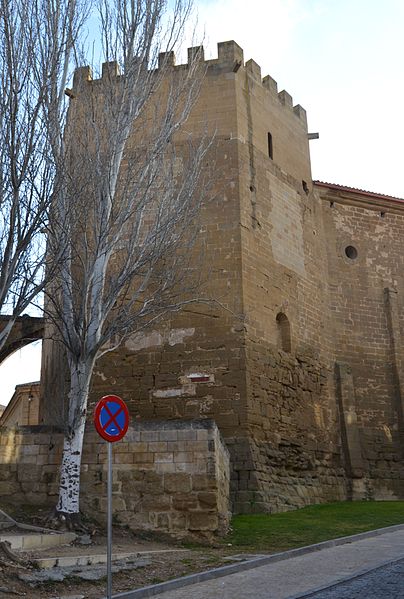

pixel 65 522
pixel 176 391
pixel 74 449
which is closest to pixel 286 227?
pixel 176 391

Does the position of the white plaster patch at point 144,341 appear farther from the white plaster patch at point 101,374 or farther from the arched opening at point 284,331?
the arched opening at point 284,331

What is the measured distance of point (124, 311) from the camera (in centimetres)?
1073

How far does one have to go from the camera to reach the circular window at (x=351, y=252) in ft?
62.0

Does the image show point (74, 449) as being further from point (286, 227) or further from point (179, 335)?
point (286, 227)

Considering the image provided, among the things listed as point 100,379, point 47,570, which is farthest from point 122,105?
point 47,570

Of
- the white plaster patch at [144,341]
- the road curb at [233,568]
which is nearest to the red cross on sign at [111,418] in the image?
the road curb at [233,568]

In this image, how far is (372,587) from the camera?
5.95m

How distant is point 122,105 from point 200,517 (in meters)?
6.50

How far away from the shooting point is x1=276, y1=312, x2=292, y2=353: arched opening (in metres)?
15.4

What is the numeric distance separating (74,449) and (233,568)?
348 centimetres

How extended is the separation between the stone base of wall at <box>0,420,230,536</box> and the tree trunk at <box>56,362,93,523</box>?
0.50 m

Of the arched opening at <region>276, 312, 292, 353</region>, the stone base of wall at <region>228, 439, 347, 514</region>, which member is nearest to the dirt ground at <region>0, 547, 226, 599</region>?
the stone base of wall at <region>228, 439, 347, 514</region>

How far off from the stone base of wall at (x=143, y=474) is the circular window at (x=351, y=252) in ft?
31.7

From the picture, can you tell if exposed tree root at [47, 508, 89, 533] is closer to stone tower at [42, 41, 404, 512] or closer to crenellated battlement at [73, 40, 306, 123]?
stone tower at [42, 41, 404, 512]
